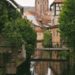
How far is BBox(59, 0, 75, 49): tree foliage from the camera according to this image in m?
47.0

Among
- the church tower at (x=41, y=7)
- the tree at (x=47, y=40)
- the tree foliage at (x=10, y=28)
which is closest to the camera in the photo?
the tree foliage at (x=10, y=28)

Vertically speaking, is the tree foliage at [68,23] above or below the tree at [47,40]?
above

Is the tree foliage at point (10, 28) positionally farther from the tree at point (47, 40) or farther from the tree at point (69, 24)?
the tree at point (47, 40)

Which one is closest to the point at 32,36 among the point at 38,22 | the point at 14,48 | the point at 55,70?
the point at 55,70

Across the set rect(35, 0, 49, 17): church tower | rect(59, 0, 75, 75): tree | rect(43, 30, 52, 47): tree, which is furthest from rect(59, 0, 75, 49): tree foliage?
rect(35, 0, 49, 17): church tower

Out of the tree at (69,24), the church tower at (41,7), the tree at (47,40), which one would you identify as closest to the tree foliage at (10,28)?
the tree at (69,24)

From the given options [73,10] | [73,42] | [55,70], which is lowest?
[55,70]

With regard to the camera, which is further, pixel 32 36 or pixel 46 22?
pixel 46 22

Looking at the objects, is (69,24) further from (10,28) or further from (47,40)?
(47,40)

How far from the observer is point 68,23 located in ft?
156

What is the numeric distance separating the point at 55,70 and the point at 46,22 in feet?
252

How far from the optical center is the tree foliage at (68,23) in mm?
47031

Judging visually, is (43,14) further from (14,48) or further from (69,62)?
(14,48)

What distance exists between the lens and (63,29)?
4866 centimetres
